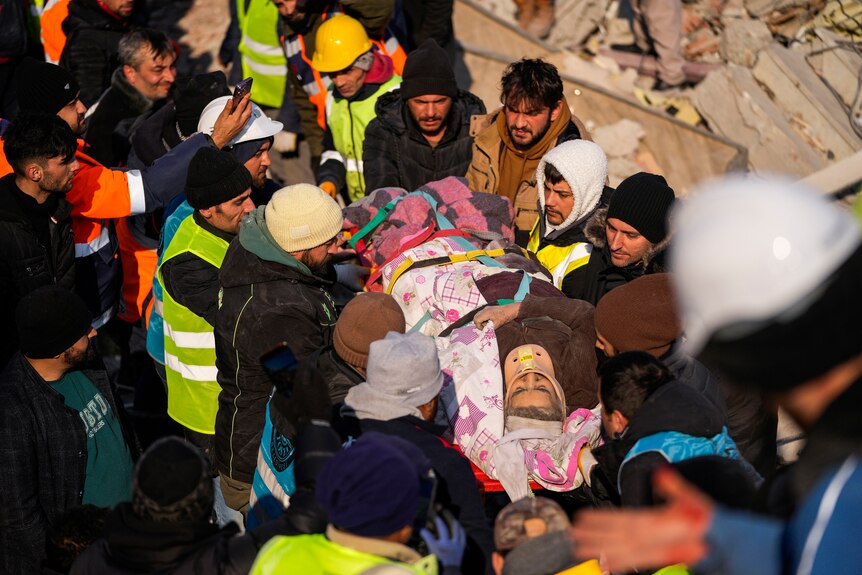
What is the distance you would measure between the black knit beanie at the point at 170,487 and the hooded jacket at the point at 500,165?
9.50 feet

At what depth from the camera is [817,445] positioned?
1808 mm

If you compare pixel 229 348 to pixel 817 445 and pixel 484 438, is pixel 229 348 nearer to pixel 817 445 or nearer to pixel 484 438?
pixel 484 438

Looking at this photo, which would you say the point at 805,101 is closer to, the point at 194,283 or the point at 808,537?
the point at 194,283

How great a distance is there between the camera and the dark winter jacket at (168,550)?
294cm

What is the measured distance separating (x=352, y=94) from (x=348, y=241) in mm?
1455

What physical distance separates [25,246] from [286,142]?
339 cm

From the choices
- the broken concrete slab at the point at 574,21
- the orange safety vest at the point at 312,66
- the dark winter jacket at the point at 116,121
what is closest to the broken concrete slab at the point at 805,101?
the broken concrete slab at the point at 574,21

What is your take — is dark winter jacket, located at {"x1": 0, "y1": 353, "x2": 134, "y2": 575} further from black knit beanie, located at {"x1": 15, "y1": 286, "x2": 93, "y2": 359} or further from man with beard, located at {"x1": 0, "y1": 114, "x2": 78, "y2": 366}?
man with beard, located at {"x1": 0, "y1": 114, "x2": 78, "y2": 366}

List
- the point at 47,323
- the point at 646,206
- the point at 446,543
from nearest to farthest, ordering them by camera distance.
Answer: the point at 446,543, the point at 47,323, the point at 646,206

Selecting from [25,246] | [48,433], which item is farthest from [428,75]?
[48,433]

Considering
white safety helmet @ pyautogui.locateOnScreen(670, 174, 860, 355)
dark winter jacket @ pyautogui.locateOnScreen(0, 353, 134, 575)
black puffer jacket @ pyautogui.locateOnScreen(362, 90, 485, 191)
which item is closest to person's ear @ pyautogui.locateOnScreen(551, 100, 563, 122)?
black puffer jacket @ pyautogui.locateOnScreen(362, 90, 485, 191)

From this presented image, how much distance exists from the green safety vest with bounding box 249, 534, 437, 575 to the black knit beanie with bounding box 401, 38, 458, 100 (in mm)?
3593

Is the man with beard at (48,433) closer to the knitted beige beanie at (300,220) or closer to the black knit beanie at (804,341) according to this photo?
the knitted beige beanie at (300,220)

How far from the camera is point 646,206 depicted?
4461 millimetres
